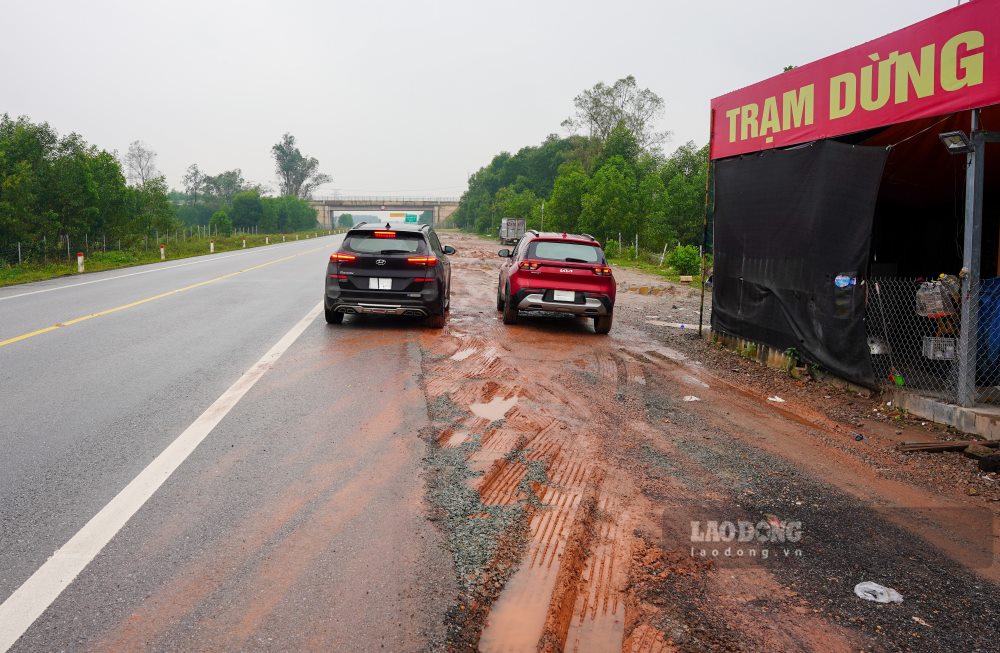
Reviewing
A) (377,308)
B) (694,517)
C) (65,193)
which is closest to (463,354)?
(377,308)

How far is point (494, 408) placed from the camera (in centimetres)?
678

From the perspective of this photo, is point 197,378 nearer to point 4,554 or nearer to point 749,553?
point 4,554

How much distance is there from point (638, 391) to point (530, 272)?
4.41m

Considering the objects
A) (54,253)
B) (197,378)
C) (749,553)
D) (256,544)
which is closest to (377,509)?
(256,544)

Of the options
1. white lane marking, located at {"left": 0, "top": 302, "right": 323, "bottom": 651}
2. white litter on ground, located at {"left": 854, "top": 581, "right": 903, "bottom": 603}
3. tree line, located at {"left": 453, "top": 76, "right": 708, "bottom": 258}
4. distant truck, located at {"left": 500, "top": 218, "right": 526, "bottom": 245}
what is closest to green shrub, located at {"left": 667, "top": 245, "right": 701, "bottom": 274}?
tree line, located at {"left": 453, "top": 76, "right": 708, "bottom": 258}

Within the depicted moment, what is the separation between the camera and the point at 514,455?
5418 millimetres

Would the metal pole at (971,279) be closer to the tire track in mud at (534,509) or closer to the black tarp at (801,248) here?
the black tarp at (801,248)

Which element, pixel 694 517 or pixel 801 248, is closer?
pixel 694 517

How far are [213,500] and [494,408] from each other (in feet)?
9.80

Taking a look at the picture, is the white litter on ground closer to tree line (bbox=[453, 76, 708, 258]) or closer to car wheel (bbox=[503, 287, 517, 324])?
car wheel (bbox=[503, 287, 517, 324])

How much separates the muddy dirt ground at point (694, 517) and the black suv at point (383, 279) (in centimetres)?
310

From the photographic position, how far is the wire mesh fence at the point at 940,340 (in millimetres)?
6785

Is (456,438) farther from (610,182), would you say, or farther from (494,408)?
(610,182)

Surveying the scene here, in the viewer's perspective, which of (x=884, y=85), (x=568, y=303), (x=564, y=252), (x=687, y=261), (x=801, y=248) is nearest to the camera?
(x=884, y=85)
